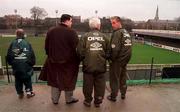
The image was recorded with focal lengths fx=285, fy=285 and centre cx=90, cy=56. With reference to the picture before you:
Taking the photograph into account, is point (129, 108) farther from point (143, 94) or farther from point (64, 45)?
point (64, 45)

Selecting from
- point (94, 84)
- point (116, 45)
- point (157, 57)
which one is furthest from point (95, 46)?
point (157, 57)

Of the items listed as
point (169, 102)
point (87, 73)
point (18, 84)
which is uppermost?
point (87, 73)

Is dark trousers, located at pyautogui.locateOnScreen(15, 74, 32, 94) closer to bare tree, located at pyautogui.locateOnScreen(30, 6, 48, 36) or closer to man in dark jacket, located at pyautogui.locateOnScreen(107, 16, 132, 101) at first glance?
man in dark jacket, located at pyautogui.locateOnScreen(107, 16, 132, 101)

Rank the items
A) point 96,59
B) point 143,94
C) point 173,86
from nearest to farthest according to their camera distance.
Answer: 1. point 96,59
2. point 143,94
3. point 173,86

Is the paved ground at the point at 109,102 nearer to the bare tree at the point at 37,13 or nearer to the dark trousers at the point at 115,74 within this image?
the dark trousers at the point at 115,74

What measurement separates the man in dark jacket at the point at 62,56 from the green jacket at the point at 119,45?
66 centimetres

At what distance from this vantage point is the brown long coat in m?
4.76

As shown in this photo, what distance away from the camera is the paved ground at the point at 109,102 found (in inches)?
195

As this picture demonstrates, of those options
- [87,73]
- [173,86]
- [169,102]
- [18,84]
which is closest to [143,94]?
[169,102]

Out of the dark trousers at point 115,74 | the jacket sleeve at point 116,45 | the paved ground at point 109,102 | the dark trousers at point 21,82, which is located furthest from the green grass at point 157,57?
the jacket sleeve at point 116,45

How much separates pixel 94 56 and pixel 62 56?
0.55 meters

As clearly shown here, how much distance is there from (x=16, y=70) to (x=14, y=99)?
60cm

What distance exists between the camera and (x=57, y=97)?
5.09m

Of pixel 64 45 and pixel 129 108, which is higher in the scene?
pixel 64 45
